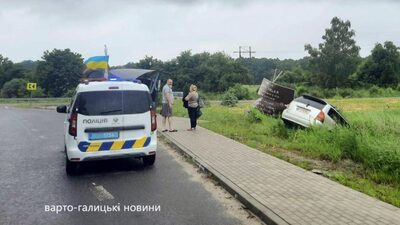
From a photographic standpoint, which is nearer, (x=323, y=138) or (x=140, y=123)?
(x=140, y=123)

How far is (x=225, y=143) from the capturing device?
11.8 metres

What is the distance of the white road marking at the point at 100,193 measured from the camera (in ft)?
21.7

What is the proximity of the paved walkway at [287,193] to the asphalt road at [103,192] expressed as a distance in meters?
0.56

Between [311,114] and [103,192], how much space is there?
8.05m

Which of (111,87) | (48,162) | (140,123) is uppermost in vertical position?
(111,87)

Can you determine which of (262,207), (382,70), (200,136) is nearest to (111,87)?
(262,207)

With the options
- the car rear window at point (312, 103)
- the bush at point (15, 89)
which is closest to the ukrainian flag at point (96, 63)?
the car rear window at point (312, 103)

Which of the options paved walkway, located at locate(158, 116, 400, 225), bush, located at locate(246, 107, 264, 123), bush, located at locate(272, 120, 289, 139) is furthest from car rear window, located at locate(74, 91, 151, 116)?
bush, located at locate(246, 107, 264, 123)

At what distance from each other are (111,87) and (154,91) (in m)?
17.4

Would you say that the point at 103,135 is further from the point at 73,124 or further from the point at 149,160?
the point at 149,160

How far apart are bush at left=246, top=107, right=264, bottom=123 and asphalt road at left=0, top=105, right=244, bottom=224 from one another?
24.0 feet

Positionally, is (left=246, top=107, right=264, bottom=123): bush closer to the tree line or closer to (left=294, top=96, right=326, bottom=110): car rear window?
(left=294, top=96, right=326, bottom=110): car rear window

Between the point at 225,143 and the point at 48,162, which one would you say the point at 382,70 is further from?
the point at 48,162

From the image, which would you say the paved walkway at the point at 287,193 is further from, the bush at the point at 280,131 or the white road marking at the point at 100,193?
the bush at the point at 280,131
